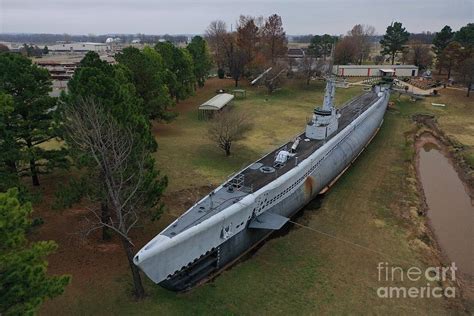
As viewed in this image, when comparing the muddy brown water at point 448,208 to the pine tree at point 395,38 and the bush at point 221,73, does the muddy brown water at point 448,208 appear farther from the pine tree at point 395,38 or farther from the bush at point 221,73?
the pine tree at point 395,38

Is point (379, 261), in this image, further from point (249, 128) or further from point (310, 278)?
point (249, 128)

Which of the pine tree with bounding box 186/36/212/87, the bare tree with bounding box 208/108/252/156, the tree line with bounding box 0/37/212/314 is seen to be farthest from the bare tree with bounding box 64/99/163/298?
the pine tree with bounding box 186/36/212/87

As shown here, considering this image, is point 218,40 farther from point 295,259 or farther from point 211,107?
point 295,259

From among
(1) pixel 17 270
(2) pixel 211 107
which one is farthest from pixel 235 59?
(1) pixel 17 270

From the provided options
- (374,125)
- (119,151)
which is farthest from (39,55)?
(119,151)

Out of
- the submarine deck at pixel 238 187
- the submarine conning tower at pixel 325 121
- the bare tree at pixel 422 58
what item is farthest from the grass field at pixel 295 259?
the bare tree at pixel 422 58

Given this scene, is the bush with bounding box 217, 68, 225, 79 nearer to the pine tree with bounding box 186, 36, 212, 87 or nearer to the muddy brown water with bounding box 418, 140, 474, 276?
the pine tree with bounding box 186, 36, 212, 87
